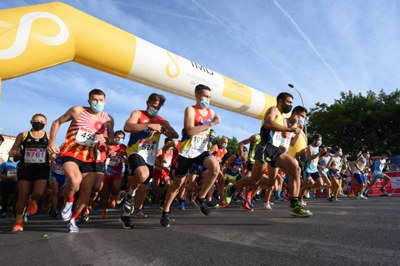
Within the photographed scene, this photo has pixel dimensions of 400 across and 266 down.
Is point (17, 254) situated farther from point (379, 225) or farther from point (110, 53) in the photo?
point (110, 53)

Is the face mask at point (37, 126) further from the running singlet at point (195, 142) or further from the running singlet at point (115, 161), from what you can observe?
the running singlet at point (195, 142)

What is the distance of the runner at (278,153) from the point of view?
471cm

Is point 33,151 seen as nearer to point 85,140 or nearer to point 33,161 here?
point 33,161

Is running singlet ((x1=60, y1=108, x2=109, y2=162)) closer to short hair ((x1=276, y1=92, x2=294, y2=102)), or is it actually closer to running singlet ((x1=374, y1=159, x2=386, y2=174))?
short hair ((x1=276, y1=92, x2=294, y2=102))

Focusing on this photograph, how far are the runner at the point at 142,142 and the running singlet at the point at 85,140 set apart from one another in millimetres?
407

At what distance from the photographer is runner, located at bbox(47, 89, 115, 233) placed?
4.08 metres

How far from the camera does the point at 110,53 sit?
21.6ft

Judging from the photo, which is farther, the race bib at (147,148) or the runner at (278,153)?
the runner at (278,153)

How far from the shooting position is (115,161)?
711cm

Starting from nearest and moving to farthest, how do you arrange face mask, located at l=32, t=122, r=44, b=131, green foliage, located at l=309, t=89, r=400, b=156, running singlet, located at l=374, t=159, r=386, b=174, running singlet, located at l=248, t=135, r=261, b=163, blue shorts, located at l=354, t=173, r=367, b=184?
face mask, located at l=32, t=122, r=44, b=131
running singlet, located at l=248, t=135, r=261, b=163
blue shorts, located at l=354, t=173, r=367, b=184
running singlet, located at l=374, t=159, r=386, b=174
green foliage, located at l=309, t=89, r=400, b=156

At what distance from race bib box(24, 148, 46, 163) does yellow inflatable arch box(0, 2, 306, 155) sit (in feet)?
4.70

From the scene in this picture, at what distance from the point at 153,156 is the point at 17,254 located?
2.24 meters

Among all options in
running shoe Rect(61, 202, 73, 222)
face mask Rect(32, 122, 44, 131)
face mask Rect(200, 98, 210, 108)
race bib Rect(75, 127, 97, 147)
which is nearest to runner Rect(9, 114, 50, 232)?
face mask Rect(32, 122, 44, 131)

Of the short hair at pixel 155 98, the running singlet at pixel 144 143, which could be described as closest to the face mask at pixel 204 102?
the short hair at pixel 155 98
